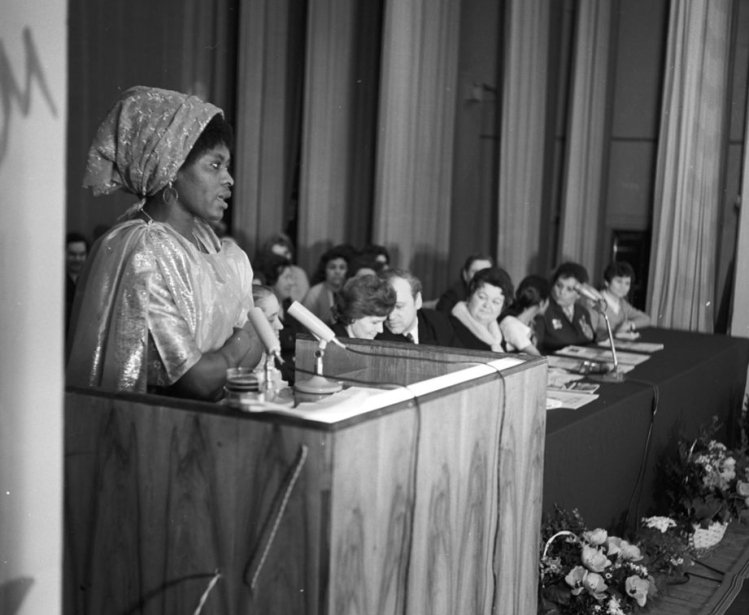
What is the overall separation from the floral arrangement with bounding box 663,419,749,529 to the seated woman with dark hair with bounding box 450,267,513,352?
0.94 metres

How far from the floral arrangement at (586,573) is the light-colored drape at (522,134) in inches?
212

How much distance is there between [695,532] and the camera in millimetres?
4234

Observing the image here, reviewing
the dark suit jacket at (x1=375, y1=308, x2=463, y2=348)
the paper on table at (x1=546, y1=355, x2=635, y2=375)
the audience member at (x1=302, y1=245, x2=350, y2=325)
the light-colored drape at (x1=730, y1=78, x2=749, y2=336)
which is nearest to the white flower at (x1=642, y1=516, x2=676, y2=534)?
the paper on table at (x1=546, y1=355, x2=635, y2=375)

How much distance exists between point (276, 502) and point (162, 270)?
556 millimetres

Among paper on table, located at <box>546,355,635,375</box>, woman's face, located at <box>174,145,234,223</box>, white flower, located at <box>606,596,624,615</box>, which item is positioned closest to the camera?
woman's face, located at <box>174,145,234,223</box>

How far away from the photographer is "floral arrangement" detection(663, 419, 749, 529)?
425 cm

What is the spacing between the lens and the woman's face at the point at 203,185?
198 cm

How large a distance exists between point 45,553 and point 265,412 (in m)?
0.40

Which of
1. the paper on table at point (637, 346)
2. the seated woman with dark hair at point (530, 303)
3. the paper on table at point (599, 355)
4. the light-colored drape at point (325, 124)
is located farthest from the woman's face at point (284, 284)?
the light-colored drape at point (325, 124)

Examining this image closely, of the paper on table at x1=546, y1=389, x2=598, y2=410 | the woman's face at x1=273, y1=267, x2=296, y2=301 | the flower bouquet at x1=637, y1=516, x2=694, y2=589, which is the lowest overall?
the flower bouquet at x1=637, y1=516, x2=694, y2=589

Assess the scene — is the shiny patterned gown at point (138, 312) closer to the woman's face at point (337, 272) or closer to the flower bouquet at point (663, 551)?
the flower bouquet at point (663, 551)

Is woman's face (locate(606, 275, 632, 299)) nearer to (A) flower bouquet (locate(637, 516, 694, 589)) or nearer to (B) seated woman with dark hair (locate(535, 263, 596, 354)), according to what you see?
(B) seated woman with dark hair (locate(535, 263, 596, 354))

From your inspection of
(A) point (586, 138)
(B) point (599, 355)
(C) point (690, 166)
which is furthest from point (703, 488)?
(A) point (586, 138)

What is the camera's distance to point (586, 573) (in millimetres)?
3105
